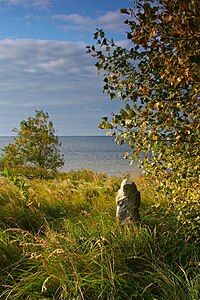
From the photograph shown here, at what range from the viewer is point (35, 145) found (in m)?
15.4

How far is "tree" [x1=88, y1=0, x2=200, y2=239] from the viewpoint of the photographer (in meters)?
2.88

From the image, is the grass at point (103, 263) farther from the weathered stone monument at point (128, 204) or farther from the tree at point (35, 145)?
the tree at point (35, 145)

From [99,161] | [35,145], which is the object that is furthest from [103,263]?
[99,161]

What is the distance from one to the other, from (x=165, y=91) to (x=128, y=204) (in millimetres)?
1789

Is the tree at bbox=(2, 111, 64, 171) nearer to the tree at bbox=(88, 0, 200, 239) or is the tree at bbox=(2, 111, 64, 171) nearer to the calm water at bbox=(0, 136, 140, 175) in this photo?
the calm water at bbox=(0, 136, 140, 175)

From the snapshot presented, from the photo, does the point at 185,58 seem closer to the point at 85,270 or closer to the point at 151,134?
the point at 151,134

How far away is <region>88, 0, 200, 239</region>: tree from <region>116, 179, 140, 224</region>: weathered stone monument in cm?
66

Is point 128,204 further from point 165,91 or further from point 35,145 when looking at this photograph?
point 35,145

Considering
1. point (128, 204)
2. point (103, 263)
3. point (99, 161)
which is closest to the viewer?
point (103, 263)

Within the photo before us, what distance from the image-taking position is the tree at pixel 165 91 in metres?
2.88

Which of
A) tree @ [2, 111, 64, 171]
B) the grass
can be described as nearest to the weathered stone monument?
the grass

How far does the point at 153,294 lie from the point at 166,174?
1.46 meters

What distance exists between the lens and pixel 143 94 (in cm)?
361

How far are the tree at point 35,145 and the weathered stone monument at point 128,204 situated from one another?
34.8 ft
